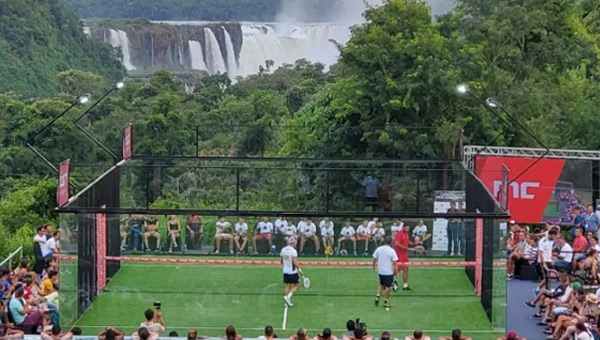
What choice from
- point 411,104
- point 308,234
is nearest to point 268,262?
point 308,234

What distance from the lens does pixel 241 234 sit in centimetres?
2205

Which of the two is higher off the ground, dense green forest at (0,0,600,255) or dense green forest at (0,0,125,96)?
dense green forest at (0,0,125,96)

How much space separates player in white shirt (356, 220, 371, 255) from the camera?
2044cm

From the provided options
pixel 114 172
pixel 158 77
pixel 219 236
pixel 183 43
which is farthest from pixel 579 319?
pixel 183 43

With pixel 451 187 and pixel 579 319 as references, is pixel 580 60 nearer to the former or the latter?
pixel 451 187

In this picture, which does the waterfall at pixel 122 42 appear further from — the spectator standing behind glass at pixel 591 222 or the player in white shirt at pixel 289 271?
the player in white shirt at pixel 289 271

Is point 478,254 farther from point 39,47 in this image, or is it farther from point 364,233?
point 39,47

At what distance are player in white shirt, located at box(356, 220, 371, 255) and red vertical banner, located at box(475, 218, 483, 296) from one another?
86.4 inches

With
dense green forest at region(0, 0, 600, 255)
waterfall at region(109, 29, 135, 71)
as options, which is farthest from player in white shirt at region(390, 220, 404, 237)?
waterfall at region(109, 29, 135, 71)

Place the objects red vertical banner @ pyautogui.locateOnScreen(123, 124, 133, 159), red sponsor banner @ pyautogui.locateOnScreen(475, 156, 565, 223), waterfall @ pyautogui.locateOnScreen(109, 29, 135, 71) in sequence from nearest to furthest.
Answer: red vertical banner @ pyautogui.locateOnScreen(123, 124, 133, 159) < red sponsor banner @ pyautogui.locateOnScreen(475, 156, 565, 223) < waterfall @ pyautogui.locateOnScreen(109, 29, 135, 71)

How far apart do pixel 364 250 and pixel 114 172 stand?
5.81 meters

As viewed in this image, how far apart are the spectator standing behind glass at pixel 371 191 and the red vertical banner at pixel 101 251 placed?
9.23 metres

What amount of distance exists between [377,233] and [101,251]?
5.34m

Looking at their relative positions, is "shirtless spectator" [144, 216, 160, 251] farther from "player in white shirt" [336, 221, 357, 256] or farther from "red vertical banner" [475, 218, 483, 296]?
"red vertical banner" [475, 218, 483, 296]
